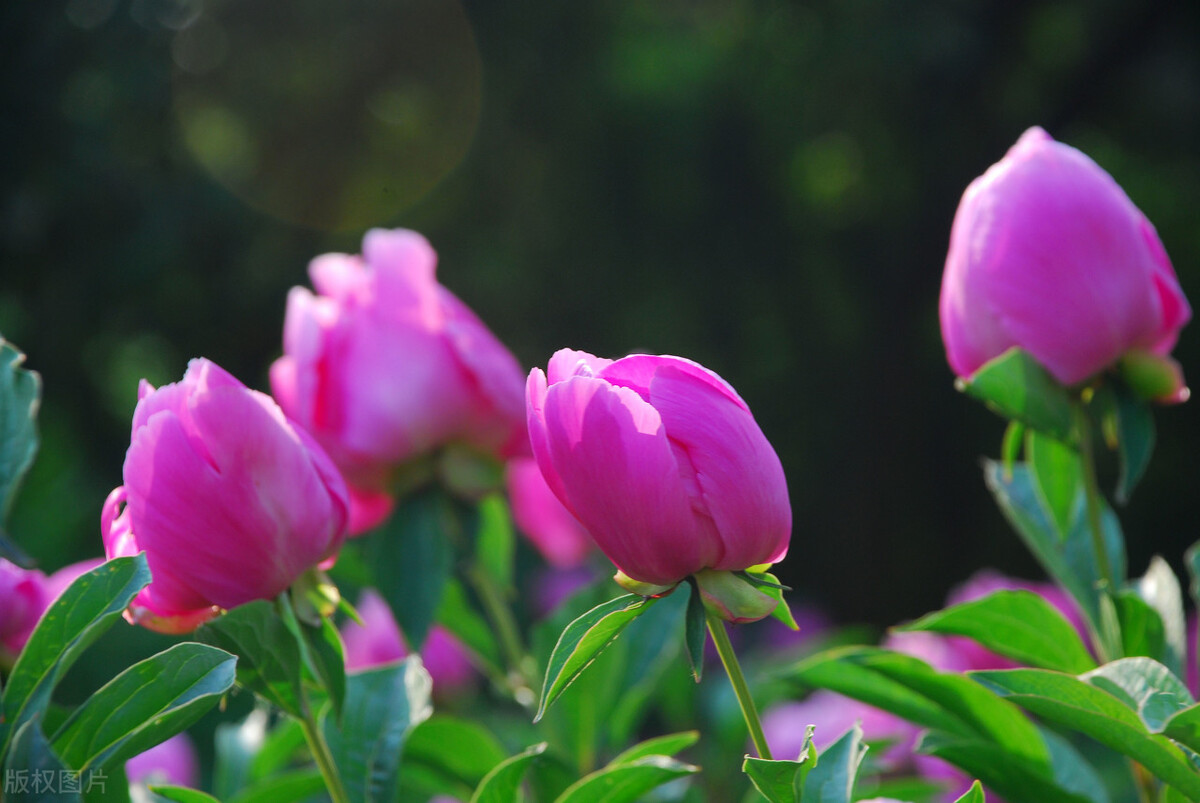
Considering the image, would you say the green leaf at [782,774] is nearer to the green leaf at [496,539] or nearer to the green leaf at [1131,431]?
the green leaf at [1131,431]

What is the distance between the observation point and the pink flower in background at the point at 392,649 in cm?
99

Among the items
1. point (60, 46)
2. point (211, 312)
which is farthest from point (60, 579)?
point (211, 312)

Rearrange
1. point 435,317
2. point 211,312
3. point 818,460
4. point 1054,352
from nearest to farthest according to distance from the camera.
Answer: point 1054,352 < point 435,317 < point 211,312 < point 818,460

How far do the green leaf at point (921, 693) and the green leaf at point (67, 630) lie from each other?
290 millimetres

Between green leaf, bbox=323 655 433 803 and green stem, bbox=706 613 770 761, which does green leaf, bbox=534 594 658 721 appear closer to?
green stem, bbox=706 613 770 761

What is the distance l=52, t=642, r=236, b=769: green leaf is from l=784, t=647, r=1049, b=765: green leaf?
26 cm

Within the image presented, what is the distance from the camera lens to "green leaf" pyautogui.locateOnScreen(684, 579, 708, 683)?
381mm

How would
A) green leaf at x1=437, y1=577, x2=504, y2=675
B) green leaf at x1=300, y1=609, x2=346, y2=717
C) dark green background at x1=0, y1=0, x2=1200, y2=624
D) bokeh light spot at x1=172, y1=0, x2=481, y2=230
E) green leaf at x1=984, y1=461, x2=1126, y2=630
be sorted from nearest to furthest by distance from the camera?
green leaf at x1=300, y1=609, x2=346, y2=717
green leaf at x1=984, y1=461, x2=1126, y2=630
green leaf at x1=437, y1=577, x2=504, y2=675
dark green background at x1=0, y1=0, x2=1200, y2=624
bokeh light spot at x1=172, y1=0, x2=481, y2=230

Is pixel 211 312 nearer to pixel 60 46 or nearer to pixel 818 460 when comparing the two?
pixel 60 46

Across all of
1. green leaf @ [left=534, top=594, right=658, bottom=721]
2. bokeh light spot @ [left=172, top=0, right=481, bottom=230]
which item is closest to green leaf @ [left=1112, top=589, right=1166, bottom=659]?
green leaf @ [left=534, top=594, right=658, bottom=721]

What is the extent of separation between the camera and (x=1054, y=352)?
1.63ft

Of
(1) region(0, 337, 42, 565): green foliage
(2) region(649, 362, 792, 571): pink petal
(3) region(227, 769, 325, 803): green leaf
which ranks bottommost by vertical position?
(3) region(227, 769, 325, 803): green leaf

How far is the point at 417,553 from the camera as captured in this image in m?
0.65

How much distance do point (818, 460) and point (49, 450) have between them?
2.23 meters
